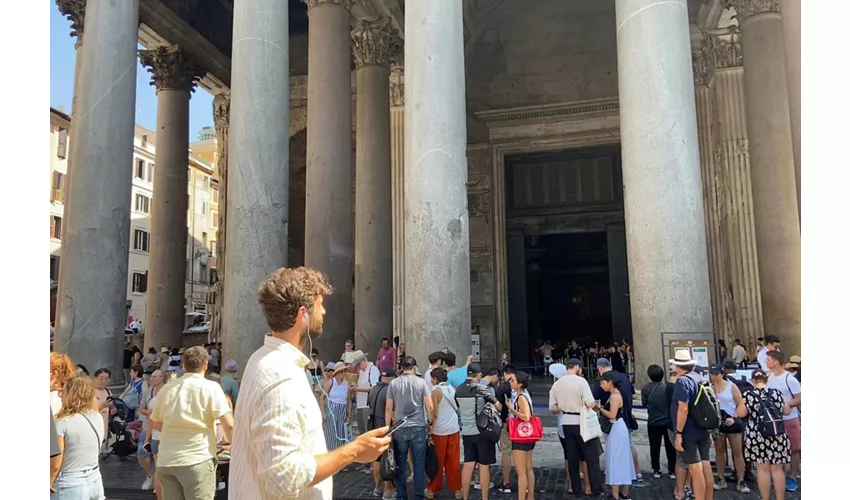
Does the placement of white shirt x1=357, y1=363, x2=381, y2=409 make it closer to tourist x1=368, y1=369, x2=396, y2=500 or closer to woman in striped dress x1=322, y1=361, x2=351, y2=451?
woman in striped dress x1=322, y1=361, x2=351, y2=451

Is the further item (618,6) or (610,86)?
(610,86)

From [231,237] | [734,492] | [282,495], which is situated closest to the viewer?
[282,495]

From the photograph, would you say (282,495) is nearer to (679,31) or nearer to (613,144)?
(679,31)

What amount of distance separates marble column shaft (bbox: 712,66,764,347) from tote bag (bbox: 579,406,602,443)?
9.69 metres

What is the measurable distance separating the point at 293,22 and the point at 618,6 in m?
13.4

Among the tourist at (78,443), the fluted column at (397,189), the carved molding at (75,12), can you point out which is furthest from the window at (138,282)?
the tourist at (78,443)

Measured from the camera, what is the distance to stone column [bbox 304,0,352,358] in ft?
43.3

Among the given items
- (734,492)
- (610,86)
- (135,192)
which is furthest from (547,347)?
(135,192)

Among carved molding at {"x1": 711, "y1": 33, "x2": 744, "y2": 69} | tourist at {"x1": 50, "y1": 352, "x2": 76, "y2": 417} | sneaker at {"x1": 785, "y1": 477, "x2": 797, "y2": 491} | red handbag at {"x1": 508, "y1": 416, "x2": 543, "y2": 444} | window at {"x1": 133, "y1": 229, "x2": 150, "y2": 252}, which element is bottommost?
sneaker at {"x1": 785, "y1": 477, "x2": 797, "y2": 491}

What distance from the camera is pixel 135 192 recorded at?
3891 centimetres

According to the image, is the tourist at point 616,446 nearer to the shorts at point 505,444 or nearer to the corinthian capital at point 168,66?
the shorts at point 505,444

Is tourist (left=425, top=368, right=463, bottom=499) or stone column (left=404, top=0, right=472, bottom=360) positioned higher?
stone column (left=404, top=0, right=472, bottom=360)

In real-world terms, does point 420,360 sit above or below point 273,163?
below

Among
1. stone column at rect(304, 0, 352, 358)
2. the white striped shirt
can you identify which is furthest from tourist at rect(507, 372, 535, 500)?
stone column at rect(304, 0, 352, 358)
